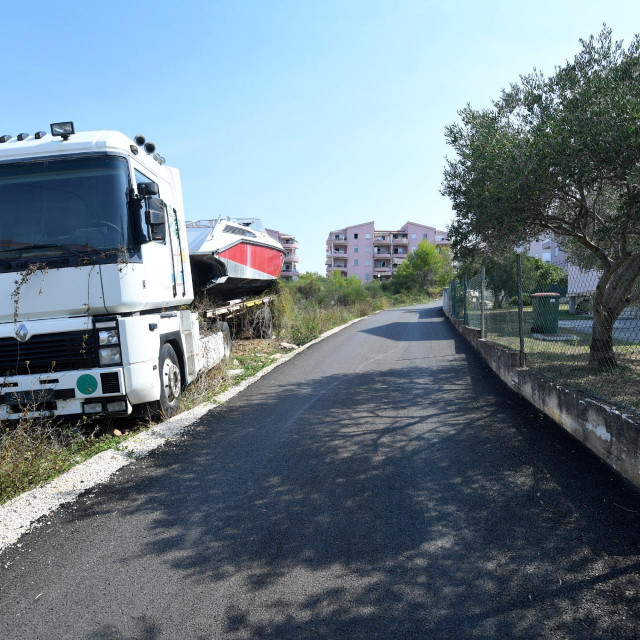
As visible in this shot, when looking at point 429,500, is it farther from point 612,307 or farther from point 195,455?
point 612,307

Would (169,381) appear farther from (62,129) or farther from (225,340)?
(225,340)

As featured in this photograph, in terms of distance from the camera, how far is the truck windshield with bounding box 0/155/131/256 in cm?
560

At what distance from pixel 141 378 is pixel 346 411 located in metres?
2.71

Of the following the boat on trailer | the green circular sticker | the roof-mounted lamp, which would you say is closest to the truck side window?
the roof-mounted lamp

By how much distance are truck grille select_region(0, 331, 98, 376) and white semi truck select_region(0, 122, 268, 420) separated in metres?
0.01

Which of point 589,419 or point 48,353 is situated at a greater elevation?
point 48,353

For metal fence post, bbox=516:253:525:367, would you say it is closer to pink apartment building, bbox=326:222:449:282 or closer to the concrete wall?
the concrete wall

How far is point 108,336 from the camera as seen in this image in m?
5.57

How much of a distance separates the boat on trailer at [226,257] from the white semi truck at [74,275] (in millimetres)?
4268

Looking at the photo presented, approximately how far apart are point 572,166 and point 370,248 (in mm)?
92978

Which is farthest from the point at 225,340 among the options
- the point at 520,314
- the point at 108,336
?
the point at 520,314

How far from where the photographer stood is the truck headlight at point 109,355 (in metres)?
5.57

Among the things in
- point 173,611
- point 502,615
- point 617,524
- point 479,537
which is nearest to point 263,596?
point 173,611

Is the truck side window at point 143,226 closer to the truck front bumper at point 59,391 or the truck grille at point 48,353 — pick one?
the truck grille at point 48,353
